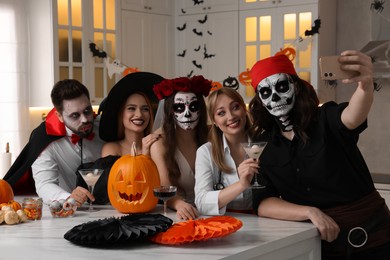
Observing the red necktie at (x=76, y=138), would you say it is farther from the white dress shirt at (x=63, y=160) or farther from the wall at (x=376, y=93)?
the wall at (x=376, y=93)

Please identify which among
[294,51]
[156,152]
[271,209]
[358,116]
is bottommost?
[271,209]

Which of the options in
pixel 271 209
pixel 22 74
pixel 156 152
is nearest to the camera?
pixel 271 209

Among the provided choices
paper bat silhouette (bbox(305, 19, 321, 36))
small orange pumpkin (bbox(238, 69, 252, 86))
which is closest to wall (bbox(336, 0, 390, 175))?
paper bat silhouette (bbox(305, 19, 321, 36))

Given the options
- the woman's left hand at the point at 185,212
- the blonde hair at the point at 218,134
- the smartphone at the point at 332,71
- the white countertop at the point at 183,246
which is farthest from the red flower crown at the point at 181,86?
the smartphone at the point at 332,71

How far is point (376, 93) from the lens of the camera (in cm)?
541

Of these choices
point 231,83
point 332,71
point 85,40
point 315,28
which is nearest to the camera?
point 332,71

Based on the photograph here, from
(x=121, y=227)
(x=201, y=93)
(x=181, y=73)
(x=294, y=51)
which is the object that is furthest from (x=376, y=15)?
(x=121, y=227)

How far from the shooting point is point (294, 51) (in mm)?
5324

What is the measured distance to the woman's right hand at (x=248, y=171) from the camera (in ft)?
8.72

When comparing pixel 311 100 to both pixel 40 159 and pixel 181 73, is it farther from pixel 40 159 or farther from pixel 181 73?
pixel 181 73

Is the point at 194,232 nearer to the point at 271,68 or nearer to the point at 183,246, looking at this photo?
the point at 183,246

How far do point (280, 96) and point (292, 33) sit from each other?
276 cm

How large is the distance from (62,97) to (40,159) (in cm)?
36

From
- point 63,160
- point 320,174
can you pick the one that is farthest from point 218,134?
point 63,160
